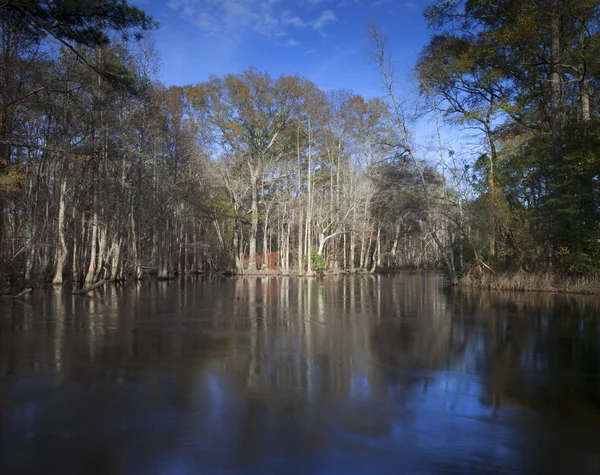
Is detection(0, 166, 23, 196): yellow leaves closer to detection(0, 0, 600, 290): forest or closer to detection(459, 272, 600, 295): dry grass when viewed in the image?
detection(0, 0, 600, 290): forest

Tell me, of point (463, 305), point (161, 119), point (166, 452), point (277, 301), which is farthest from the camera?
point (161, 119)

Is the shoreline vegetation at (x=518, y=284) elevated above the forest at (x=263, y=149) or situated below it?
below

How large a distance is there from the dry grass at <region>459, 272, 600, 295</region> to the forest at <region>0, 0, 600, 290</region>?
0.33m

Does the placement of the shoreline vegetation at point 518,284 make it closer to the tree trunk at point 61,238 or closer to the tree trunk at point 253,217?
the tree trunk at point 61,238

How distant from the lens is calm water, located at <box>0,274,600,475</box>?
3637mm

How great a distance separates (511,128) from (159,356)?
20537mm

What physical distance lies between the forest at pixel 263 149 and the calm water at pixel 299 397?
7.35 meters

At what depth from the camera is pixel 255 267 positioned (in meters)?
34.2

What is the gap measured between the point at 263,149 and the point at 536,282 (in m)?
22.3

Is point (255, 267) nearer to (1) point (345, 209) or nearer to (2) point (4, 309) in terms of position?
(1) point (345, 209)

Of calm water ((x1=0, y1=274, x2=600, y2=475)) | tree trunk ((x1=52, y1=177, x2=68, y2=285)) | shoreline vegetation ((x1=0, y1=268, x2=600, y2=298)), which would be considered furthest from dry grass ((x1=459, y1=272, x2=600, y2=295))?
tree trunk ((x1=52, y1=177, x2=68, y2=285))

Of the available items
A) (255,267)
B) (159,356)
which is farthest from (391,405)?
(255,267)

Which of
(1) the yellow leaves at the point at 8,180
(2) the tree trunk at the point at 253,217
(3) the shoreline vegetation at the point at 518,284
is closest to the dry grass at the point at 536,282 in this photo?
(3) the shoreline vegetation at the point at 518,284

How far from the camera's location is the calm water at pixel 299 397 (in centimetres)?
364
